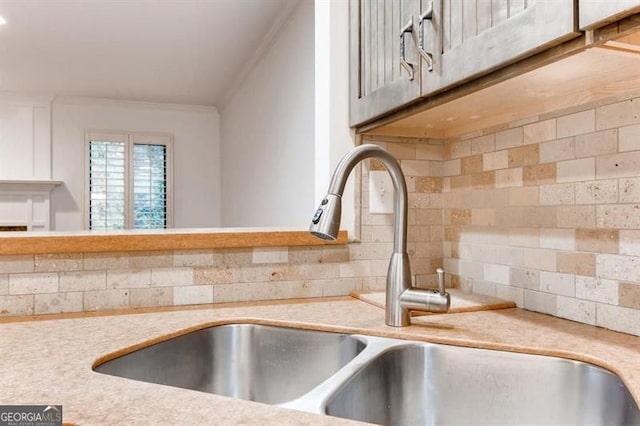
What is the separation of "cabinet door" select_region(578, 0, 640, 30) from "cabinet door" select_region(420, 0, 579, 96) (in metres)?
0.02

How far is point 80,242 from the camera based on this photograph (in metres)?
1.13

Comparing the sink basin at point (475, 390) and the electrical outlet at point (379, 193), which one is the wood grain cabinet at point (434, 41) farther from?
the sink basin at point (475, 390)

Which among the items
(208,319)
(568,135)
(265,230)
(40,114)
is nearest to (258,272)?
(265,230)

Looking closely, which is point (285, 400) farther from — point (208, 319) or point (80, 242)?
point (80, 242)

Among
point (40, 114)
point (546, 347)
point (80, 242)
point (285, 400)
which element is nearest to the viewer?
point (546, 347)

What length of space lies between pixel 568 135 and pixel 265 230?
0.80 meters

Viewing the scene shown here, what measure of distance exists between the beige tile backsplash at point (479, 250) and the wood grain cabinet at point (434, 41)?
25 centimetres

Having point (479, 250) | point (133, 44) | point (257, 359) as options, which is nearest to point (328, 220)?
point (257, 359)

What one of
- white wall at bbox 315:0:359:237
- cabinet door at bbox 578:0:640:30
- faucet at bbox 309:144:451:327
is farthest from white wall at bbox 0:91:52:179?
cabinet door at bbox 578:0:640:30

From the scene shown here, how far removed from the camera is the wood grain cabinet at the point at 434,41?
2.33 ft

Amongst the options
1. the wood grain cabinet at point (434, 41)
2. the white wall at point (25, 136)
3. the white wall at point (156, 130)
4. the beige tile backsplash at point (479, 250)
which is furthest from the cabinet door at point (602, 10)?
the white wall at point (25, 136)

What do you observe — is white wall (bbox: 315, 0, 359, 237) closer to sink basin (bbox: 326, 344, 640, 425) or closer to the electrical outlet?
the electrical outlet

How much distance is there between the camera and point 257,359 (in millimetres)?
1062

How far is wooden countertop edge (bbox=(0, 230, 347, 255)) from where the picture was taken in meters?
1.10
